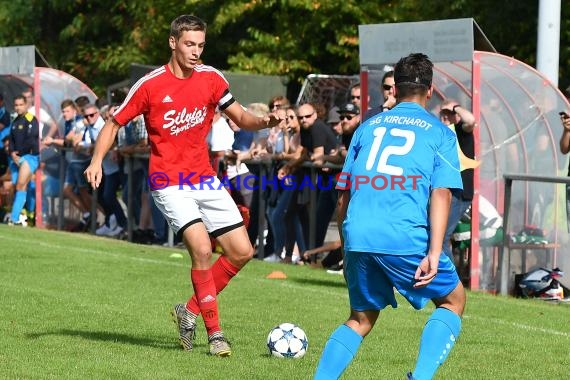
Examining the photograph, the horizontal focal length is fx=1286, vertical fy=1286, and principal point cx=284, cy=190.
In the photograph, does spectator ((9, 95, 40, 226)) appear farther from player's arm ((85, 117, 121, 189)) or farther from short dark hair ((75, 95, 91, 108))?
player's arm ((85, 117, 121, 189))

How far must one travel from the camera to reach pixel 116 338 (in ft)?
30.5

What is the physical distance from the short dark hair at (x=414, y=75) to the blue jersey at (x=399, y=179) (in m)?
0.10

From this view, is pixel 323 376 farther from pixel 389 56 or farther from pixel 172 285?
pixel 389 56

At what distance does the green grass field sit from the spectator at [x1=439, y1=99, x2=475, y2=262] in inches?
32.9

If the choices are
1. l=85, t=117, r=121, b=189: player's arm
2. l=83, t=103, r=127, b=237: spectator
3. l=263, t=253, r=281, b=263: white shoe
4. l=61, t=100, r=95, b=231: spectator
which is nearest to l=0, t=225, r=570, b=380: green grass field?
l=263, t=253, r=281, b=263: white shoe

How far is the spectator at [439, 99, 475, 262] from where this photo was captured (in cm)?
1252

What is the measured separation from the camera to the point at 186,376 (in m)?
7.79

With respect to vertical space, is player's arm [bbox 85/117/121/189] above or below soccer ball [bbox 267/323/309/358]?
above

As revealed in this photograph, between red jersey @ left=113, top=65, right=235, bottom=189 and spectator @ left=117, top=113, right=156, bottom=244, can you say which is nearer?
red jersey @ left=113, top=65, right=235, bottom=189

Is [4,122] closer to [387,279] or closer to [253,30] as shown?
[253,30]

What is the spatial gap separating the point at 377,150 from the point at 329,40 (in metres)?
23.2

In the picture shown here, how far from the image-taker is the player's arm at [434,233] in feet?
21.1

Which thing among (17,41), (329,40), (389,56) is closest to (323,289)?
(389,56)

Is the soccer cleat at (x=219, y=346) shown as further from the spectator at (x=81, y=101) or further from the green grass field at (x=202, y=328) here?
the spectator at (x=81, y=101)
